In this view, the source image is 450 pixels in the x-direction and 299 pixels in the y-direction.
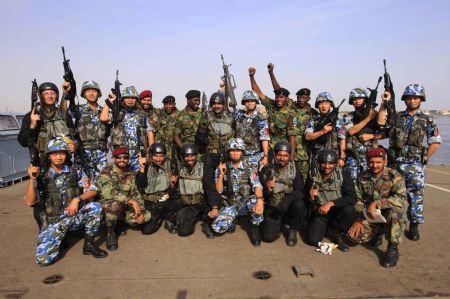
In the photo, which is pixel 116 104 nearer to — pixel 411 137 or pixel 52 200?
pixel 52 200

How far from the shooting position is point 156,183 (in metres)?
5.42

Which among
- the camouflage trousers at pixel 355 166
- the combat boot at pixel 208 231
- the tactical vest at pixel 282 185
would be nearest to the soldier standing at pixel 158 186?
the combat boot at pixel 208 231

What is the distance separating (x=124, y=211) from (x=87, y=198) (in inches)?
25.4

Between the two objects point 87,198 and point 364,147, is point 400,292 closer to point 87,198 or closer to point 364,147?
point 364,147

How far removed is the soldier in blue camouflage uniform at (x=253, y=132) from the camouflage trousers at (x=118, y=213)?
1.93 metres

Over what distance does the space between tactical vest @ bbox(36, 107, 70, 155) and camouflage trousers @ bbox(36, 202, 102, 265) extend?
1213 millimetres

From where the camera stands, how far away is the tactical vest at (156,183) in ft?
17.7

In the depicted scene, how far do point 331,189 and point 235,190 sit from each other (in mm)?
1401

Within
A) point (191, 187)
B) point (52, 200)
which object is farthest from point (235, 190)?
point (52, 200)

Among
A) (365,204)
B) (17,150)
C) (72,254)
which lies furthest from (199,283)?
(17,150)

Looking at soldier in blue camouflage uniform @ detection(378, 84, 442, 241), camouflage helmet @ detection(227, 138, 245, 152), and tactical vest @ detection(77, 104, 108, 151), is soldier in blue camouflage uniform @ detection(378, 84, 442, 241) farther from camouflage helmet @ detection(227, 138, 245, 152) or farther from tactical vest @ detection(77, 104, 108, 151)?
tactical vest @ detection(77, 104, 108, 151)

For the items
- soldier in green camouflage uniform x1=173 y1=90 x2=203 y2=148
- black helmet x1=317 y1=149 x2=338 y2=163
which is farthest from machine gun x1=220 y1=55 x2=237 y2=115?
black helmet x1=317 y1=149 x2=338 y2=163

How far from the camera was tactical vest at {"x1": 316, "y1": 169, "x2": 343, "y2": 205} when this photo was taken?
4.72m

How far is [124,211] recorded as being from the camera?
16.2ft
